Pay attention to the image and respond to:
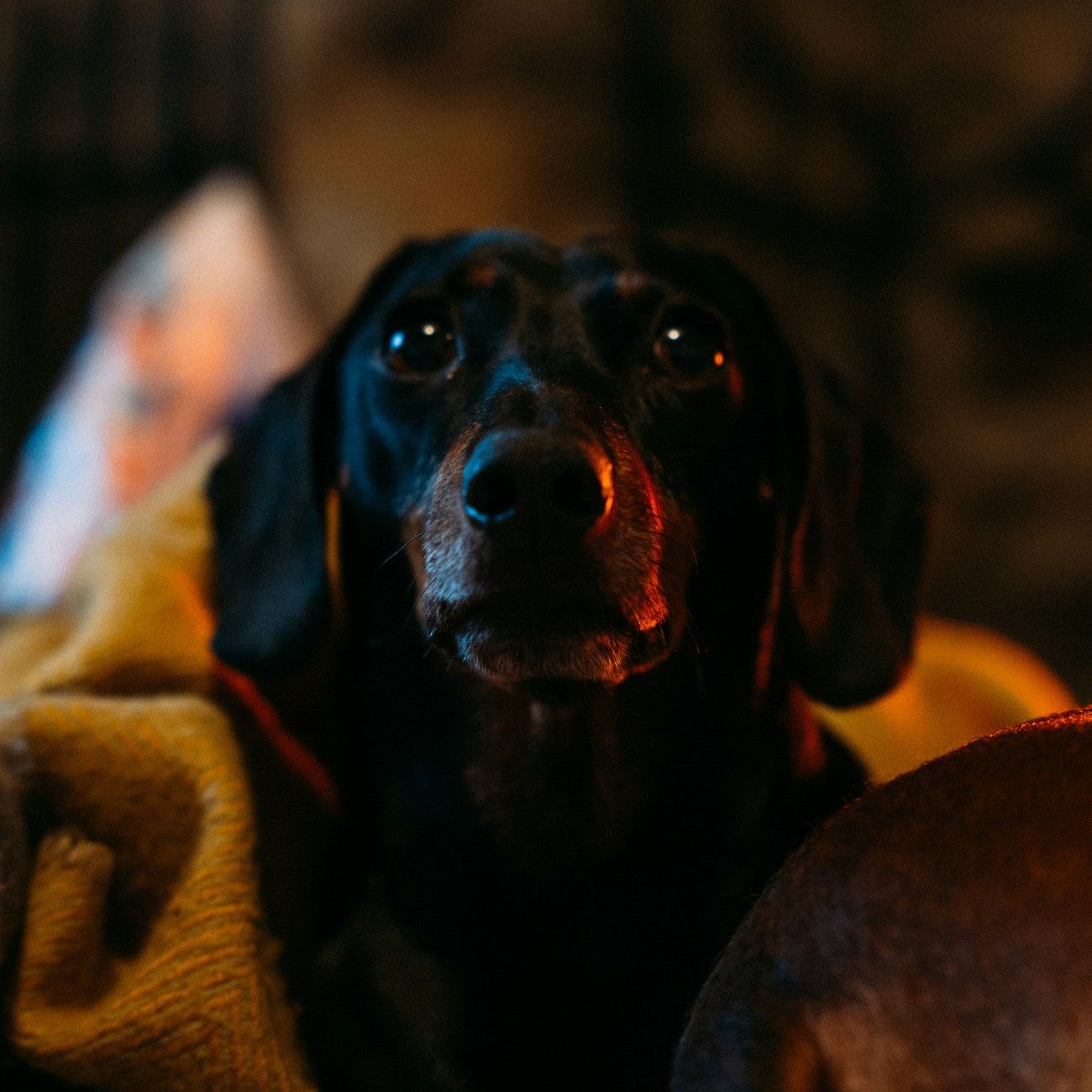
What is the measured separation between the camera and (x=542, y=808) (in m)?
0.86

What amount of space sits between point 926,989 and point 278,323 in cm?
149

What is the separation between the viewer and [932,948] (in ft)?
1.48

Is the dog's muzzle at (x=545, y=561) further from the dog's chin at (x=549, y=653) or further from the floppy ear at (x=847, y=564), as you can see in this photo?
the floppy ear at (x=847, y=564)

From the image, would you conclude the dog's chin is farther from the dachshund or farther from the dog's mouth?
the dachshund

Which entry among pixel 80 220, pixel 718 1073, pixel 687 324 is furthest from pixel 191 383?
pixel 718 1073

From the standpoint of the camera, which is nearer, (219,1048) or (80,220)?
(219,1048)

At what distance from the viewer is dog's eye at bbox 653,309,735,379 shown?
0.91 meters

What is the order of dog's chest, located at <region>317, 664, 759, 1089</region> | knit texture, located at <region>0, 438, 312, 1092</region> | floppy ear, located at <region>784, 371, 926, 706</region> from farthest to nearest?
floppy ear, located at <region>784, 371, 926, 706</region>
dog's chest, located at <region>317, 664, 759, 1089</region>
knit texture, located at <region>0, 438, 312, 1092</region>

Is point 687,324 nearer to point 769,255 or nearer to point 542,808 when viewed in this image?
point 542,808

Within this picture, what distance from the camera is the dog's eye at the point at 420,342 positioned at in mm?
931

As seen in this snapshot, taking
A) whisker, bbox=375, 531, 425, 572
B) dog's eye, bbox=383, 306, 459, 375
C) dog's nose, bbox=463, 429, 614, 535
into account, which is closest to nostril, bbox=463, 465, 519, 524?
dog's nose, bbox=463, 429, 614, 535

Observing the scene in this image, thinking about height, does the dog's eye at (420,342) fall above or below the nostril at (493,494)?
below

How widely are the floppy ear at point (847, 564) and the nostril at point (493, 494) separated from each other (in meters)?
0.33

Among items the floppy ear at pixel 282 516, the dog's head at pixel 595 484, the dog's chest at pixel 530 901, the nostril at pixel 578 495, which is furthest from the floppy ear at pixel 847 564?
the floppy ear at pixel 282 516
